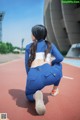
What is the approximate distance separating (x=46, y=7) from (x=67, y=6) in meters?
17.1

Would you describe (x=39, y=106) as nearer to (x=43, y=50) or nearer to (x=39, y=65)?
(x=39, y=65)

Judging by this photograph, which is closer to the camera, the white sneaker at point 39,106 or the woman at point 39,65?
the white sneaker at point 39,106

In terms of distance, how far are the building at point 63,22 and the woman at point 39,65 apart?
43.6m

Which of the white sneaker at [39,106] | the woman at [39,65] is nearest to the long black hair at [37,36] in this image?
the woman at [39,65]

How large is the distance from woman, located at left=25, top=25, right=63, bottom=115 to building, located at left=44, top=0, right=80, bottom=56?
43603 millimetres

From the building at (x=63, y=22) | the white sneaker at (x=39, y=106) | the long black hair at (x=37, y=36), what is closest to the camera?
the white sneaker at (x=39, y=106)

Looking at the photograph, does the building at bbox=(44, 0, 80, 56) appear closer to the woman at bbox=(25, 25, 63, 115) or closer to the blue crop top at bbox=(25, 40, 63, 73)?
the blue crop top at bbox=(25, 40, 63, 73)

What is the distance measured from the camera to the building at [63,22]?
51.9 m

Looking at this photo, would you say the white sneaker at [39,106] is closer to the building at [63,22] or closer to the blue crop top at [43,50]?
the blue crop top at [43,50]

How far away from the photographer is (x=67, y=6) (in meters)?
51.8

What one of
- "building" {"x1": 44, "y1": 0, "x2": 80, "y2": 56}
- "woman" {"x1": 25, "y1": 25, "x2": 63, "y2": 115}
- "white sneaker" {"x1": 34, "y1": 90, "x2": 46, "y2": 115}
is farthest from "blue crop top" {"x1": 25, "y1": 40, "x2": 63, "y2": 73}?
"building" {"x1": 44, "y1": 0, "x2": 80, "y2": 56}

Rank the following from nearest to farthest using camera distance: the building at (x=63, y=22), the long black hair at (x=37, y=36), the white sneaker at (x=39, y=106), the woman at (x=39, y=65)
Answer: the white sneaker at (x=39, y=106)
the woman at (x=39, y=65)
the long black hair at (x=37, y=36)
the building at (x=63, y=22)

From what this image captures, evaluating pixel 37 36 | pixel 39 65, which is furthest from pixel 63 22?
pixel 39 65

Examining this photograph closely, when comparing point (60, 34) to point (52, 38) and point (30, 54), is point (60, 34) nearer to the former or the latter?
point (52, 38)
